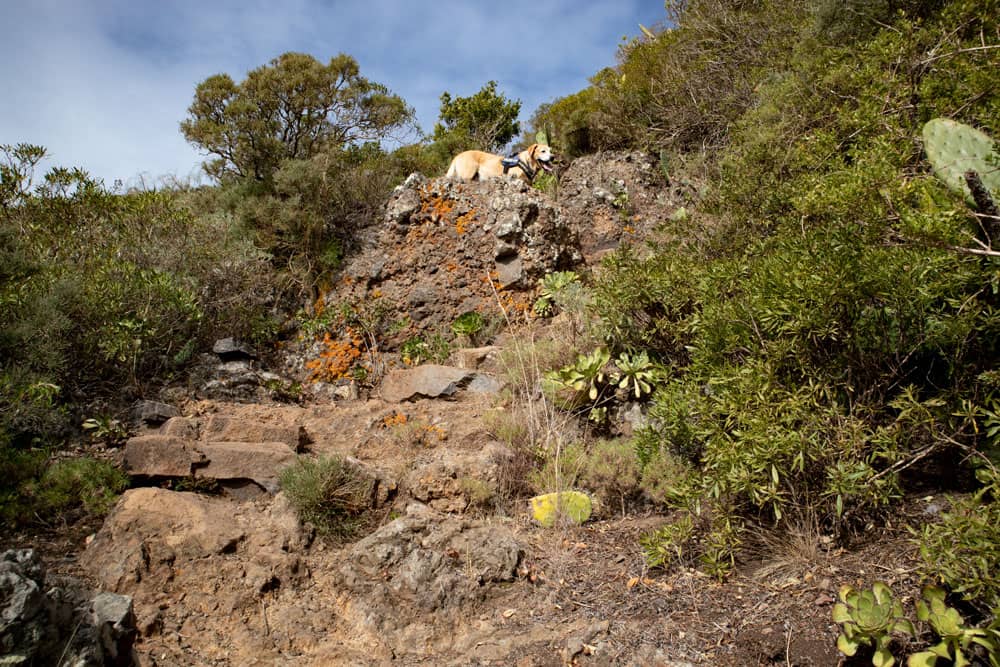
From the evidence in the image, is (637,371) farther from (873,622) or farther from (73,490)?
(73,490)

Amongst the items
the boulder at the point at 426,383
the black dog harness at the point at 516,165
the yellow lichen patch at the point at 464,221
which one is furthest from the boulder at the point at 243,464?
the black dog harness at the point at 516,165

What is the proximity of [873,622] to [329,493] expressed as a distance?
3060mm

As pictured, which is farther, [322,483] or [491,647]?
[322,483]

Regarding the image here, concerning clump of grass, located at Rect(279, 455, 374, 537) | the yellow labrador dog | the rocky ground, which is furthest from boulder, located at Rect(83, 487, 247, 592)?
the yellow labrador dog

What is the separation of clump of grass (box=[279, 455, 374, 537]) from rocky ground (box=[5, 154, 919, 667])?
0.08 meters

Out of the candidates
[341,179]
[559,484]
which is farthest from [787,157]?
[341,179]

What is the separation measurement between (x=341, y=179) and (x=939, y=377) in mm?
7190

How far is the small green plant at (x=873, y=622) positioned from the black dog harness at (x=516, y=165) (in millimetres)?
Answer: 7601

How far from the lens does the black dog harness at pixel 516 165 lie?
901 centimetres

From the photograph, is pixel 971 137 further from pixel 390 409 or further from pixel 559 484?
pixel 390 409

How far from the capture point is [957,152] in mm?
3281

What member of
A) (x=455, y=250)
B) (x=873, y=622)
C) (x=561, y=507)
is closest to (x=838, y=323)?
(x=873, y=622)

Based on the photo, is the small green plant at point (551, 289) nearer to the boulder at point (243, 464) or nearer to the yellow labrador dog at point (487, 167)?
the yellow labrador dog at point (487, 167)

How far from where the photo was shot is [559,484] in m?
4.16
